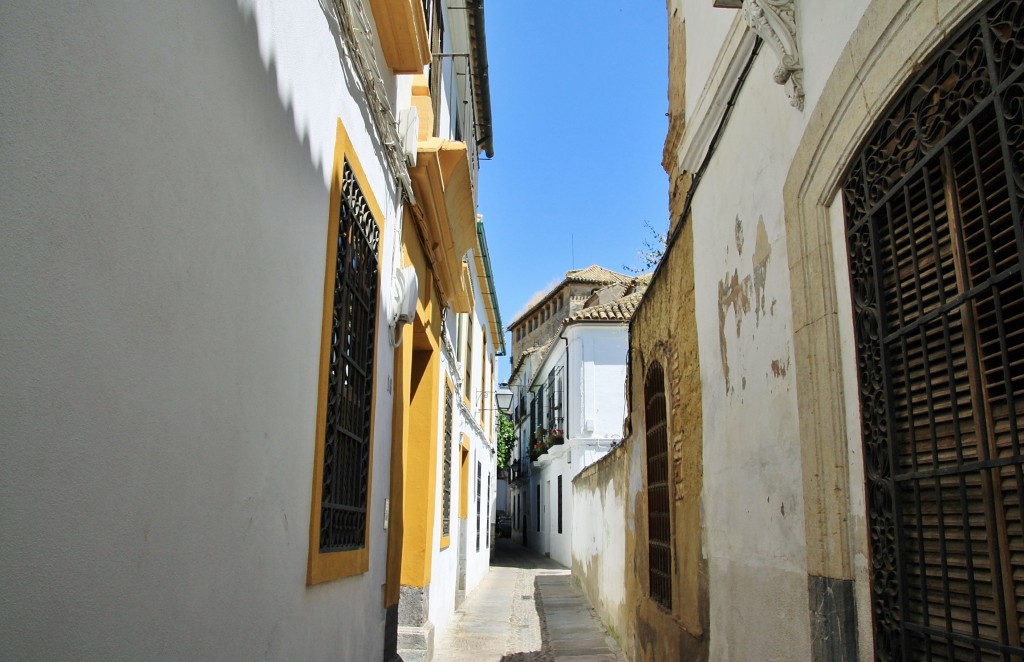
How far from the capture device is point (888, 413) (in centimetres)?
290

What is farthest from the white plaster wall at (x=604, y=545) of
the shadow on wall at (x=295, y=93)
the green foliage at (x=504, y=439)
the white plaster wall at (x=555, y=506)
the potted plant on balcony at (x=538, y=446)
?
the green foliage at (x=504, y=439)

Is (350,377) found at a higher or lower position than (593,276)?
lower

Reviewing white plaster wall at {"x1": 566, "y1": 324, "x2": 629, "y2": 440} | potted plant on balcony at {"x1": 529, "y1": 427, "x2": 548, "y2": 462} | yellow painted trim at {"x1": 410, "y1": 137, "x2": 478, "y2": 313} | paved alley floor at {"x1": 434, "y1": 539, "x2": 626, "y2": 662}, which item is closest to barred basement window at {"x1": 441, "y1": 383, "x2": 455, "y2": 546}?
paved alley floor at {"x1": 434, "y1": 539, "x2": 626, "y2": 662}

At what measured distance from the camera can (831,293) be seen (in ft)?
11.0

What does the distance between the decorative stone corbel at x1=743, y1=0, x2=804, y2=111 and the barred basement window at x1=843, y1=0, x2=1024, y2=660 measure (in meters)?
0.61

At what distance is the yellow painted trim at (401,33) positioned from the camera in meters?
4.98

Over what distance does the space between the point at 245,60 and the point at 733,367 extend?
306 cm

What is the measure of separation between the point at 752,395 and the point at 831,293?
1.13 m

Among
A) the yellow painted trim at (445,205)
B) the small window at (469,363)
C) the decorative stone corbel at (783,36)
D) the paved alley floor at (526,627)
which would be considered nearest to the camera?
the decorative stone corbel at (783,36)

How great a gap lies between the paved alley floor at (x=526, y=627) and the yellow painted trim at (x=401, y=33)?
18.5ft

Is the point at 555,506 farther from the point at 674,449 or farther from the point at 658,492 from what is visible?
the point at 674,449

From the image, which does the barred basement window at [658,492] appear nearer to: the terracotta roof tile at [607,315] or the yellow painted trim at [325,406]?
the yellow painted trim at [325,406]

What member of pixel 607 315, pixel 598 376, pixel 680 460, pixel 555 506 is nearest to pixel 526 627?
pixel 680 460

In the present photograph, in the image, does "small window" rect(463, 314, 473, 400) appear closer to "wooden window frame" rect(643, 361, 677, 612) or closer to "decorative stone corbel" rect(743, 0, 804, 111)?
"wooden window frame" rect(643, 361, 677, 612)
